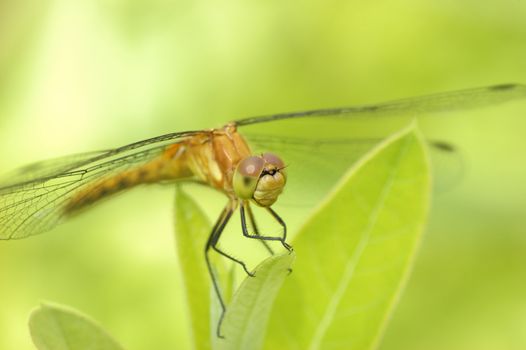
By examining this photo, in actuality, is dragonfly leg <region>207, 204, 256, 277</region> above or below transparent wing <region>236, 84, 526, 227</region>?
below

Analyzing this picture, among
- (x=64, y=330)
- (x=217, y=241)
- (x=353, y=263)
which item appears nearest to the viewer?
(x=64, y=330)

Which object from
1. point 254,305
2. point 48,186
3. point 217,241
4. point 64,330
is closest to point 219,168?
point 217,241

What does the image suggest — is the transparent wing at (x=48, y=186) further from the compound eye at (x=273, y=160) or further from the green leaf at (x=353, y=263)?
the green leaf at (x=353, y=263)

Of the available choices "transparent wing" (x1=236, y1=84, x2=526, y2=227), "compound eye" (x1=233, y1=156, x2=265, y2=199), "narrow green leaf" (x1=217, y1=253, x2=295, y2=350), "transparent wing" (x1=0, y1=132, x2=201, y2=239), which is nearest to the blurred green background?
"transparent wing" (x1=236, y1=84, x2=526, y2=227)

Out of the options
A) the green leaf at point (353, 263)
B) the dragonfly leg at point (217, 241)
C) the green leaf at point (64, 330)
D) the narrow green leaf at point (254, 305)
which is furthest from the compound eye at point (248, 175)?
the green leaf at point (64, 330)

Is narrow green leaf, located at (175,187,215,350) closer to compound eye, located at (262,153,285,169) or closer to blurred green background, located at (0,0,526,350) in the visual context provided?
compound eye, located at (262,153,285,169)

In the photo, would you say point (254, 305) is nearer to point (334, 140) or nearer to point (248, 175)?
point (248, 175)

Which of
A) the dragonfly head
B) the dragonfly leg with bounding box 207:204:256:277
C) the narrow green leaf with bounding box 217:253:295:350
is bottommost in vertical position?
the narrow green leaf with bounding box 217:253:295:350

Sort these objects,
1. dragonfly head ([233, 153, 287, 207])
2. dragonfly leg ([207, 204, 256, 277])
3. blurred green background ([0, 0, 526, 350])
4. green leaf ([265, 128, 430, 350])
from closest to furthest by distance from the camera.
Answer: green leaf ([265, 128, 430, 350])
dragonfly leg ([207, 204, 256, 277])
dragonfly head ([233, 153, 287, 207])
blurred green background ([0, 0, 526, 350])
